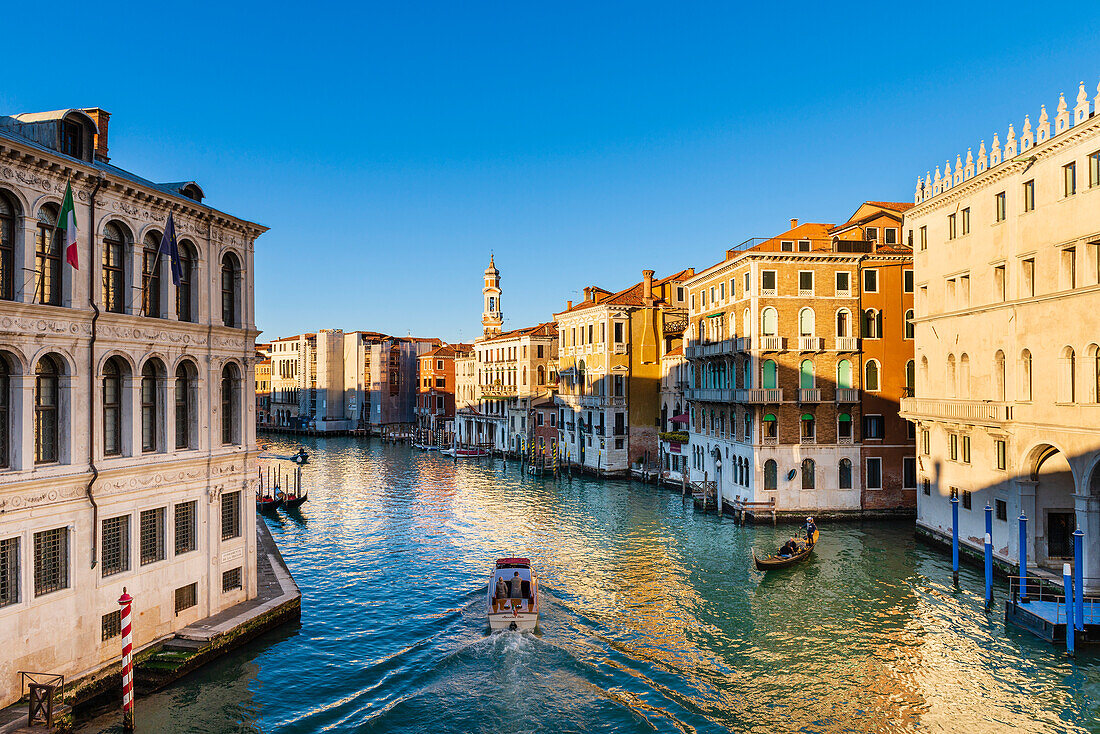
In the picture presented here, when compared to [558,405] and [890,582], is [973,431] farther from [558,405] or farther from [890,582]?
[558,405]

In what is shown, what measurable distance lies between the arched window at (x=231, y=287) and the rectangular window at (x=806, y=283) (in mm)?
24565

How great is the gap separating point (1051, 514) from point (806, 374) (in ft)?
41.9

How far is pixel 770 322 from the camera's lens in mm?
33812

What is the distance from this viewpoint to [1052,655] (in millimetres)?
16953

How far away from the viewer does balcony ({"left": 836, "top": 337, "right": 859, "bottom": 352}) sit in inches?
1318

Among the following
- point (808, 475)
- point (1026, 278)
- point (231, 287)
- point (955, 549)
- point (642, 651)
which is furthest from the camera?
point (808, 475)

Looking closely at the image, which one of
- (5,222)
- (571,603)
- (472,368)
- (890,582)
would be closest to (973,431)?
(890,582)

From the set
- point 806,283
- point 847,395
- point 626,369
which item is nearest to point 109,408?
point 806,283

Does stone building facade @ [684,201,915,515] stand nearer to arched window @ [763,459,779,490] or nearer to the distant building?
arched window @ [763,459,779,490]

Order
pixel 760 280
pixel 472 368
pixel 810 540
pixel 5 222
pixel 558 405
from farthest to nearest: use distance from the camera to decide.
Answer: pixel 472 368 < pixel 558 405 < pixel 760 280 < pixel 810 540 < pixel 5 222

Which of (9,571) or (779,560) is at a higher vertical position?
(9,571)

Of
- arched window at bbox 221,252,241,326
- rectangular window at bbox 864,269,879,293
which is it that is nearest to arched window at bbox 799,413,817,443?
rectangular window at bbox 864,269,879,293

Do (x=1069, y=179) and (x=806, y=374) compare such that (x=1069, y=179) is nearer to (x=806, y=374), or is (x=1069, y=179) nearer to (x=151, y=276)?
(x=806, y=374)

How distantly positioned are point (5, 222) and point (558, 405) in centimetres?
4814
